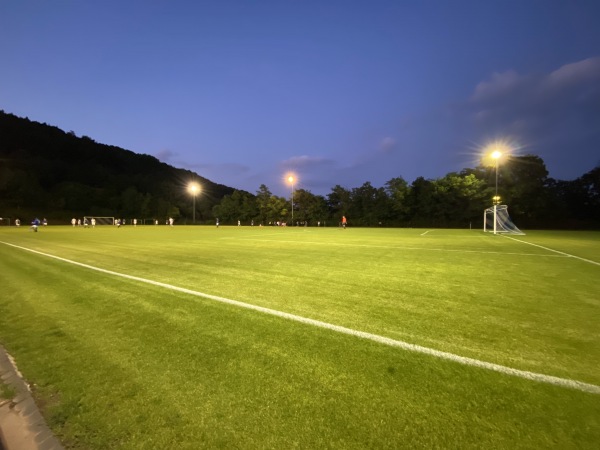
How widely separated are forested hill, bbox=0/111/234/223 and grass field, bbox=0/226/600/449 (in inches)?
3545

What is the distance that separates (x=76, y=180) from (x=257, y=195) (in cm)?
7807

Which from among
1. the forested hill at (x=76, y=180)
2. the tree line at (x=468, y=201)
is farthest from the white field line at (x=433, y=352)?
the forested hill at (x=76, y=180)

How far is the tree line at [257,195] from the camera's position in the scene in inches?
1964

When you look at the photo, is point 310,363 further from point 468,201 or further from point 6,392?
point 468,201

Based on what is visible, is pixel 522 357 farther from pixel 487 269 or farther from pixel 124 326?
pixel 487 269

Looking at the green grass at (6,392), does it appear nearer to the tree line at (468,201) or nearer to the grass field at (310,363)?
the grass field at (310,363)

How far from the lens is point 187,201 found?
366 ft

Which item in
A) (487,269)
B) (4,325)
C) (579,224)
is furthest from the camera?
(579,224)

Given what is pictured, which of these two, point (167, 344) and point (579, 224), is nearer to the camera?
point (167, 344)

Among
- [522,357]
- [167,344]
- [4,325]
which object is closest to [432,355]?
[522,357]

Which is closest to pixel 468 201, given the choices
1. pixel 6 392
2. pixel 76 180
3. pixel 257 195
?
pixel 257 195

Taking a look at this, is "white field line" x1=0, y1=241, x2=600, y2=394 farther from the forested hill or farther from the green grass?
the forested hill

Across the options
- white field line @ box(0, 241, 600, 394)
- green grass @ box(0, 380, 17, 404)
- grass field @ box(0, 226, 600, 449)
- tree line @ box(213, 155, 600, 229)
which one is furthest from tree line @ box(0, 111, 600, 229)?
green grass @ box(0, 380, 17, 404)

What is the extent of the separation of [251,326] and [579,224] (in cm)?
6098
